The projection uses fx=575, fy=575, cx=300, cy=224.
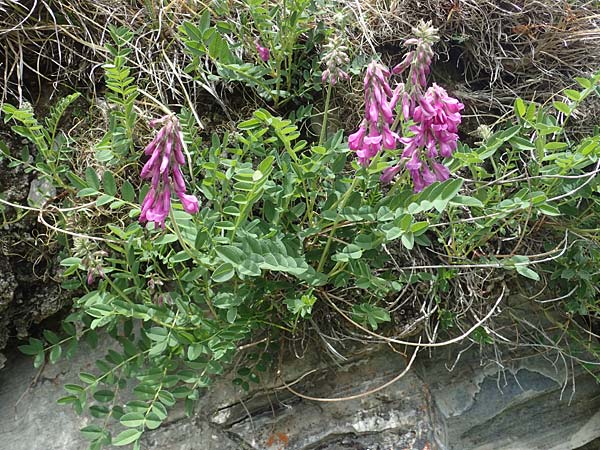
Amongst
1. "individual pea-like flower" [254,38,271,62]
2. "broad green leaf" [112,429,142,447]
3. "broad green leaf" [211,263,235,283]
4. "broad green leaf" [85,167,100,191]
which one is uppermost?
"individual pea-like flower" [254,38,271,62]

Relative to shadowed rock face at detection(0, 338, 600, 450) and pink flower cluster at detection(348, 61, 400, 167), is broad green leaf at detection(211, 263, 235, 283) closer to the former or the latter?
pink flower cluster at detection(348, 61, 400, 167)

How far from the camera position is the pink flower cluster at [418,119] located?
1.31m

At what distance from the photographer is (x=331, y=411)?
1.78 meters

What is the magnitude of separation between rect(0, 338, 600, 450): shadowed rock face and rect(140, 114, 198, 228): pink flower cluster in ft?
2.40

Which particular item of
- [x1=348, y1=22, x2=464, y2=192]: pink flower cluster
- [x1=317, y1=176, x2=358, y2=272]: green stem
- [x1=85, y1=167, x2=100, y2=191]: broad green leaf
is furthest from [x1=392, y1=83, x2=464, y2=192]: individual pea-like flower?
[x1=85, y1=167, x2=100, y2=191]: broad green leaf

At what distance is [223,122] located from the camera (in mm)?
1881

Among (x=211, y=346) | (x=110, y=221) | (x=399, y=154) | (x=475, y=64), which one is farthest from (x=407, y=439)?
(x=475, y=64)

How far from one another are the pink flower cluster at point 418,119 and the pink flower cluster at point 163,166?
1.36 ft

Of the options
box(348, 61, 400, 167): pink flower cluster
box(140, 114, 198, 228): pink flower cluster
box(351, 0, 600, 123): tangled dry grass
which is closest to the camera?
box(140, 114, 198, 228): pink flower cluster

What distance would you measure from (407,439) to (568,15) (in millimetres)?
1568

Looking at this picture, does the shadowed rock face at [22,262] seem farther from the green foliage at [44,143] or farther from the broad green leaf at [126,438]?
the broad green leaf at [126,438]

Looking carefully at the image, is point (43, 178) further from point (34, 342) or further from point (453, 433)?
point (453, 433)

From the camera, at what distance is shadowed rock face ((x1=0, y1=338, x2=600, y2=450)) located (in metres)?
1.72

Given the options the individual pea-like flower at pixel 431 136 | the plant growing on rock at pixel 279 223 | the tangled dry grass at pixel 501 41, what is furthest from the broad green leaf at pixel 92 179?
the tangled dry grass at pixel 501 41
